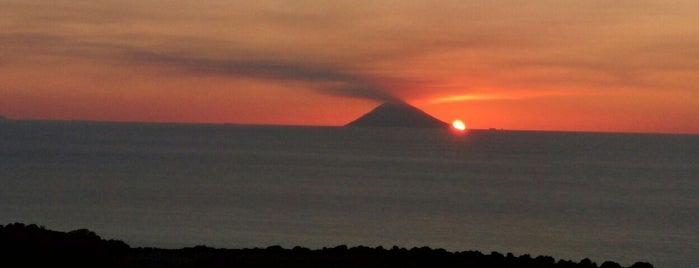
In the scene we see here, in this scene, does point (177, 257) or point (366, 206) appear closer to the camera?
point (177, 257)

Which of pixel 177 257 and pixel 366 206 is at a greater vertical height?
pixel 366 206

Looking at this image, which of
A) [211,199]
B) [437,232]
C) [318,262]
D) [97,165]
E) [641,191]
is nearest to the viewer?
[318,262]

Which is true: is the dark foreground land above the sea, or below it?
below

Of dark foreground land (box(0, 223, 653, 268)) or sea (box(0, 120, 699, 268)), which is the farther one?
sea (box(0, 120, 699, 268))

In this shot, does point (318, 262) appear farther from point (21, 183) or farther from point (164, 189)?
point (21, 183)

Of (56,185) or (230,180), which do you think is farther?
(230,180)

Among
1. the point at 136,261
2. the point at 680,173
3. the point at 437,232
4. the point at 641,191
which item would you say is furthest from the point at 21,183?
the point at 680,173

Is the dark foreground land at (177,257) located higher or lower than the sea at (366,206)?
lower

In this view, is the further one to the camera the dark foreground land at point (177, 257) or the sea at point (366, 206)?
the sea at point (366, 206)
